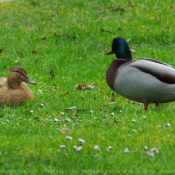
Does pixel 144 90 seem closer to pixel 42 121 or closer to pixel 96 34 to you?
pixel 42 121

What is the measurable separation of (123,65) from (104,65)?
8.30ft

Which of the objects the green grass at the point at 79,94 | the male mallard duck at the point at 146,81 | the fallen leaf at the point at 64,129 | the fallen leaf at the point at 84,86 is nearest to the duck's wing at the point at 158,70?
the male mallard duck at the point at 146,81

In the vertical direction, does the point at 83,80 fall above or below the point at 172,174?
below

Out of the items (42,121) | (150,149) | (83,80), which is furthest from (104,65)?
(150,149)

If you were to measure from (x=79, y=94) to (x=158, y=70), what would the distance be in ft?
4.86

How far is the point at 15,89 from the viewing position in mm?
9305

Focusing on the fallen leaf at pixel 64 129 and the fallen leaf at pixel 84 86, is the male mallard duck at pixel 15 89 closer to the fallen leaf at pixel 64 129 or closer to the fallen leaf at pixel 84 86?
the fallen leaf at pixel 84 86

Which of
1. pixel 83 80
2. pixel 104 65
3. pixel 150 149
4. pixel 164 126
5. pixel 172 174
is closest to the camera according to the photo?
pixel 172 174

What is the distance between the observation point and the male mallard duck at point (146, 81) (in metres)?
8.48

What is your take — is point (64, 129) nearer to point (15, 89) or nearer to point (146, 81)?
point (146, 81)

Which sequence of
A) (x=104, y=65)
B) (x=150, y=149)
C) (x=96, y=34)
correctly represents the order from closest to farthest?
1. (x=150, y=149)
2. (x=104, y=65)
3. (x=96, y=34)

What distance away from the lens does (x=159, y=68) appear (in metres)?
8.52

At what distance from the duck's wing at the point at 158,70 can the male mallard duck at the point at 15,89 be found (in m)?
1.53

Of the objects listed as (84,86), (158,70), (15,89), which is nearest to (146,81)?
(158,70)
